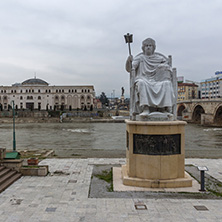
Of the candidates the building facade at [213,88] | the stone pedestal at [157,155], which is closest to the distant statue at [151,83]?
the stone pedestal at [157,155]

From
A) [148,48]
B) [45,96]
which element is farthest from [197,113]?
[148,48]

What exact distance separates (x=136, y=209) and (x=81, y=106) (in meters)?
75.8

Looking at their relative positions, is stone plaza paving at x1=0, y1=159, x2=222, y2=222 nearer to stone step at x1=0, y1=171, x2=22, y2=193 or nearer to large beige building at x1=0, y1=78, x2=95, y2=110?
stone step at x1=0, y1=171, x2=22, y2=193

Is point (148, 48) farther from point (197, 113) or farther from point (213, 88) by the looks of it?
point (213, 88)

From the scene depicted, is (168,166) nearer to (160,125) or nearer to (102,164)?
(160,125)

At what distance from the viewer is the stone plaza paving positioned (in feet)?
17.8

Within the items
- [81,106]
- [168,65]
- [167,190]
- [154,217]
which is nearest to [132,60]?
[168,65]

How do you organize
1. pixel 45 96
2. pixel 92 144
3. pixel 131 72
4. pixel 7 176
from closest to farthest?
pixel 7 176 → pixel 131 72 → pixel 92 144 → pixel 45 96

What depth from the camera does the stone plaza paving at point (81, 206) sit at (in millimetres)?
5432

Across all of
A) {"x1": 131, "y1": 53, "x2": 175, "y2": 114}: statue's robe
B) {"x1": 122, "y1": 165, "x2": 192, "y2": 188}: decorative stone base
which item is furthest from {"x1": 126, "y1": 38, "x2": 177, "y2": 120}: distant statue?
{"x1": 122, "y1": 165, "x2": 192, "y2": 188}: decorative stone base

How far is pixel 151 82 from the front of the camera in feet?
26.5

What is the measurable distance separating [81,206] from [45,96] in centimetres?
7857

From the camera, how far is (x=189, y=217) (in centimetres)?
544

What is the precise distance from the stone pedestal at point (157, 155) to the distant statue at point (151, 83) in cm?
46
